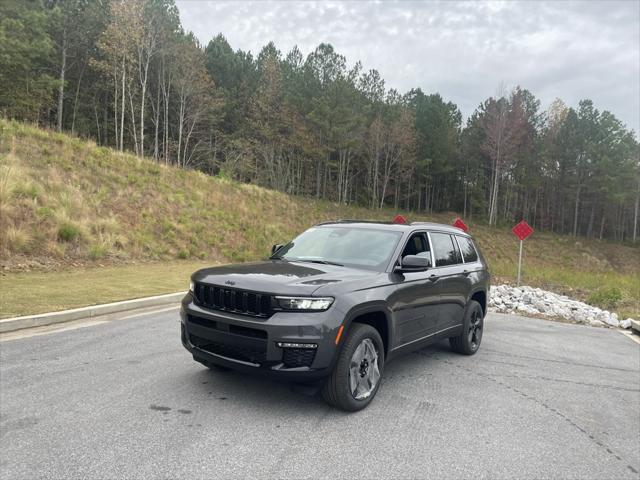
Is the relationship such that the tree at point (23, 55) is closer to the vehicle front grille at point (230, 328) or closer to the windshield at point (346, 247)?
the windshield at point (346, 247)

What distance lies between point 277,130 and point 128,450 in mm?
44005

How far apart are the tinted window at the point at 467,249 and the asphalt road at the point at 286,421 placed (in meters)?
1.53

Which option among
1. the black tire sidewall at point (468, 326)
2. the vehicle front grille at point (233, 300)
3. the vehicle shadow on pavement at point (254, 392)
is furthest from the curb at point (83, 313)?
the black tire sidewall at point (468, 326)

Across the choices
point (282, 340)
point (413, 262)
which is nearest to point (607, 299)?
point (413, 262)

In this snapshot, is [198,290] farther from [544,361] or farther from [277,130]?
[277,130]

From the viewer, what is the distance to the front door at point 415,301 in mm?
4832

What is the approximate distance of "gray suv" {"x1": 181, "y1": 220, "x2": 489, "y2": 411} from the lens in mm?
3857

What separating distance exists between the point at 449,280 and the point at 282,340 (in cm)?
298

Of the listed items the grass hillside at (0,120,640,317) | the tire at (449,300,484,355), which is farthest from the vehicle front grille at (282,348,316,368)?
the grass hillside at (0,120,640,317)

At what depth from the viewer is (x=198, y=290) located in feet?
14.7

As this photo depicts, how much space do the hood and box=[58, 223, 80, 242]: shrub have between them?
11201 millimetres

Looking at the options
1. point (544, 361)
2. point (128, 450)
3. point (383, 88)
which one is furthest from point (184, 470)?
point (383, 88)

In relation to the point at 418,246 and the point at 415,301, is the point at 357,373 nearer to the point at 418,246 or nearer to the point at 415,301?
the point at 415,301

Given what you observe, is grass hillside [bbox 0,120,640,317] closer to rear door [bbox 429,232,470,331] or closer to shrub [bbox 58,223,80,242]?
shrub [bbox 58,223,80,242]
